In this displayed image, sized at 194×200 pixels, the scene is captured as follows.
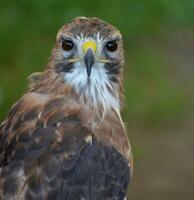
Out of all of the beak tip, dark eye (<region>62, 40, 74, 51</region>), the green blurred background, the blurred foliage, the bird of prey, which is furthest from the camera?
the blurred foliage

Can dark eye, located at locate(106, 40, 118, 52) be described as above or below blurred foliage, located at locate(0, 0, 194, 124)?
above

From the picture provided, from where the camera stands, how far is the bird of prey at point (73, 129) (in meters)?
6.80

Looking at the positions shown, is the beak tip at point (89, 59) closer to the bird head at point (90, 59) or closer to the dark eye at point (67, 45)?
the bird head at point (90, 59)

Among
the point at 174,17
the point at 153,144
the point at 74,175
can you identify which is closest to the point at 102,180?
the point at 74,175

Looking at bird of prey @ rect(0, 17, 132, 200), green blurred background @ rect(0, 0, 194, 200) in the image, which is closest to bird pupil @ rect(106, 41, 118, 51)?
bird of prey @ rect(0, 17, 132, 200)

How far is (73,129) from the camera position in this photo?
7098 millimetres

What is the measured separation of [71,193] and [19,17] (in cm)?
465

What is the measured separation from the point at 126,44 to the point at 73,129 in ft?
15.7

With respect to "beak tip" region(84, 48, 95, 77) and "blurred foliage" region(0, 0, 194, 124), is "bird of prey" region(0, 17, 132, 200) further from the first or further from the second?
"blurred foliage" region(0, 0, 194, 124)

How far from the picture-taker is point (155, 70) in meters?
11.6

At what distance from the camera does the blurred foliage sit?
11.1 meters

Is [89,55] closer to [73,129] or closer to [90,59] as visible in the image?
[90,59]

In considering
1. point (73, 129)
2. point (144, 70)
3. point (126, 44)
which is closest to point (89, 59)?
point (73, 129)

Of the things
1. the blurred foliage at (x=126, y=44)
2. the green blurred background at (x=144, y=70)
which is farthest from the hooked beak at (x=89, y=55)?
the blurred foliage at (x=126, y=44)
